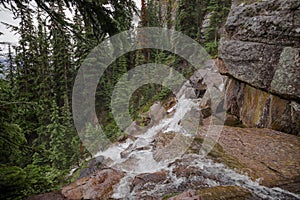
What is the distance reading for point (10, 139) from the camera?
10.5 ft

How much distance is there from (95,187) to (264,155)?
6040 mm

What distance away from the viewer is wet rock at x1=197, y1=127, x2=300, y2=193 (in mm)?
5461

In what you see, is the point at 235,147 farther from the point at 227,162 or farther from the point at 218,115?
the point at 218,115

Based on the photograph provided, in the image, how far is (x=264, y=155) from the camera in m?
6.69

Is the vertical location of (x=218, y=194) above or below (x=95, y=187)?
above

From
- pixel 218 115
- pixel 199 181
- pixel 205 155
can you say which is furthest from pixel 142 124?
pixel 199 181

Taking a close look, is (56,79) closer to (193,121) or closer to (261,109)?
(193,121)

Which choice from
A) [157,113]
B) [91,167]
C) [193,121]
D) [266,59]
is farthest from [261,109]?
[157,113]

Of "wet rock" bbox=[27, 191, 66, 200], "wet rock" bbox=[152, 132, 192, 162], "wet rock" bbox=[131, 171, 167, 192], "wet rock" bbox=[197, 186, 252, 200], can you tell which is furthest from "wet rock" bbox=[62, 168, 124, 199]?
"wet rock" bbox=[197, 186, 252, 200]

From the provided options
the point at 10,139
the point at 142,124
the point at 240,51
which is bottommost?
the point at 142,124

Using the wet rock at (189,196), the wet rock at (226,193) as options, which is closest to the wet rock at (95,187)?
the wet rock at (189,196)

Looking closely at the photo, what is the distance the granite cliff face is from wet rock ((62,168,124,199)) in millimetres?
6967

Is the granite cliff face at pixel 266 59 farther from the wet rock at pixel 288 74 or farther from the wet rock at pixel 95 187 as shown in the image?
the wet rock at pixel 95 187

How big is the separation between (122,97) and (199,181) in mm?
18110
